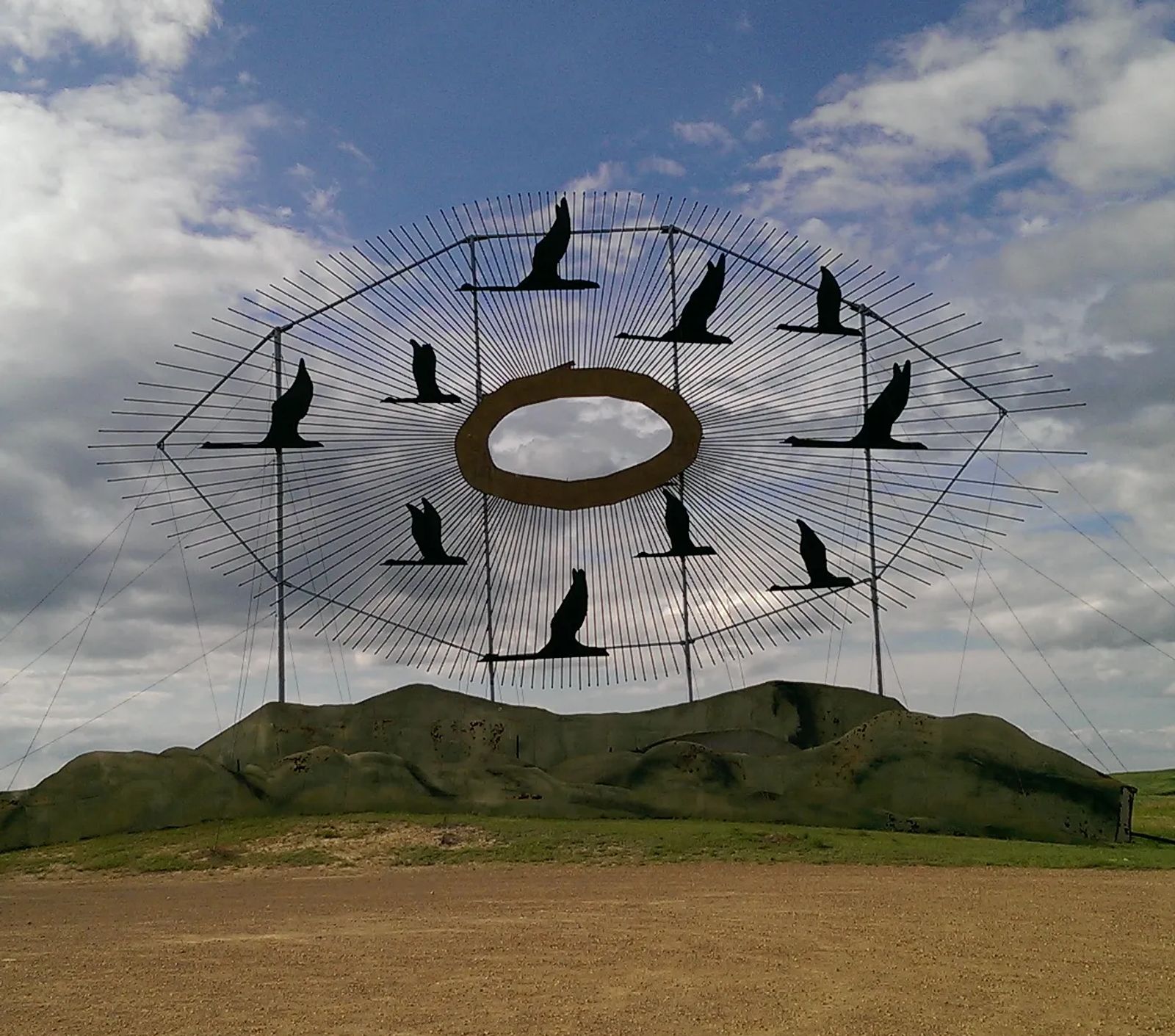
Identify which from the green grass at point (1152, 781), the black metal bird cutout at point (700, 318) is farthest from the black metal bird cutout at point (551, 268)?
the green grass at point (1152, 781)

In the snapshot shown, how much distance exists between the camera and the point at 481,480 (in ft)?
49.2

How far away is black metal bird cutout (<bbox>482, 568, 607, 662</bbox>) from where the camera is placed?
14.6 m

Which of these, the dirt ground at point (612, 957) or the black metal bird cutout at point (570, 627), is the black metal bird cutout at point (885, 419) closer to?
the black metal bird cutout at point (570, 627)

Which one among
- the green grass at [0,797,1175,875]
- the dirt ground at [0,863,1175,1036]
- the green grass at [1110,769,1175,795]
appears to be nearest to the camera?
the dirt ground at [0,863,1175,1036]

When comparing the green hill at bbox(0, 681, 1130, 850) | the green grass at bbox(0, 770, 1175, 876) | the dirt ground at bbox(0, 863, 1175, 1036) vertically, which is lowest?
the dirt ground at bbox(0, 863, 1175, 1036)

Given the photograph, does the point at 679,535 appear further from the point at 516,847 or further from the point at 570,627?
the point at 516,847

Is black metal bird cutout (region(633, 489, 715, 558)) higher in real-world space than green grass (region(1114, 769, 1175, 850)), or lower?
higher

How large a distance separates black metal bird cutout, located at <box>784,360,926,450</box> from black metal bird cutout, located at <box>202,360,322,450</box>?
6027 millimetres

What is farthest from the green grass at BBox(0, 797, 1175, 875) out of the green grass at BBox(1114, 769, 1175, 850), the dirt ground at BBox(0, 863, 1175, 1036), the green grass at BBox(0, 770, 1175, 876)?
the green grass at BBox(1114, 769, 1175, 850)

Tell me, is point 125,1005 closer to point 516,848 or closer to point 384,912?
point 384,912

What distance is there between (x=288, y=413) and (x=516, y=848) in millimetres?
5953

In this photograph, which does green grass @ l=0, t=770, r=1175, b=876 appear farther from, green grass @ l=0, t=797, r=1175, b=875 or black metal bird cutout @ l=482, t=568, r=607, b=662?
black metal bird cutout @ l=482, t=568, r=607, b=662

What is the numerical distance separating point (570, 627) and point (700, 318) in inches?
151

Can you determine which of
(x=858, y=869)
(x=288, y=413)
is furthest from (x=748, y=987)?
(x=288, y=413)
